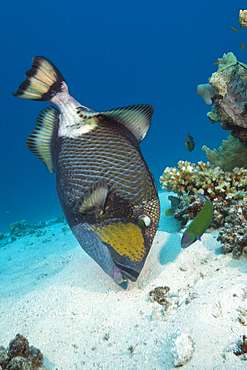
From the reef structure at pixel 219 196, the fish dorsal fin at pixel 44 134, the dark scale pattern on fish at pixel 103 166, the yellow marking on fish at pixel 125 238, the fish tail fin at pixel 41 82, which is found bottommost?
the reef structure at pixel 219 196

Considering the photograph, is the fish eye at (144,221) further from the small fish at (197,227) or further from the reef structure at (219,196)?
the reef structure at (219,196)

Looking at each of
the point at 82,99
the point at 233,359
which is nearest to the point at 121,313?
the point at 233,359

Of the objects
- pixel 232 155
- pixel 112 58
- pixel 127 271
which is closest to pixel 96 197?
pixel 127 271

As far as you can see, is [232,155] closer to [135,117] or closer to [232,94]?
[232,94]

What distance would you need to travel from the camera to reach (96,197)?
982 mm

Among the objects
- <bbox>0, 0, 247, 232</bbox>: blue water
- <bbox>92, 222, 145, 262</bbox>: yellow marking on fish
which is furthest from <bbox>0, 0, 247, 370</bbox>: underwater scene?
<bbox>0, 0, 247, 232</bbox>: blue water

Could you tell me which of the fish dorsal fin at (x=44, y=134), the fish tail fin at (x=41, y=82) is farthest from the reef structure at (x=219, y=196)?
the fish tail fin at (x=41, y=82)

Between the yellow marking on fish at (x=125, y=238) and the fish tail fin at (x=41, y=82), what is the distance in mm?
990

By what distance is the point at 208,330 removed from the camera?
1.30 metres

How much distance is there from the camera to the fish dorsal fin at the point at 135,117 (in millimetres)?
1240

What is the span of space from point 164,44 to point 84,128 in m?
112

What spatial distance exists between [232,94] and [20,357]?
3.71m

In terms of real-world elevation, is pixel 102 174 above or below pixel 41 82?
below

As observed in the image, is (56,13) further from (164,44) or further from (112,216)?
(112,216)
